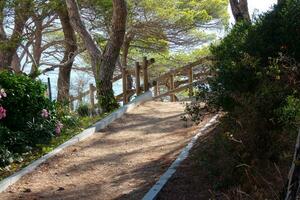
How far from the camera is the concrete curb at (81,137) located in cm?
676

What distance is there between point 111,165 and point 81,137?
6.03 feet

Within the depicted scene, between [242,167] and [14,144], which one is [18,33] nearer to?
[14,144]

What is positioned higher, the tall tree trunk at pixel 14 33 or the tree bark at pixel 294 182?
the tall tree trunk at pixel 14 33

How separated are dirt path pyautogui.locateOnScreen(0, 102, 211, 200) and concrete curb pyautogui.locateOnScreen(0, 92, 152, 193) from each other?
0.27 feet

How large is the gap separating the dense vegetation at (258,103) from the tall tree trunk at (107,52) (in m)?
6.37

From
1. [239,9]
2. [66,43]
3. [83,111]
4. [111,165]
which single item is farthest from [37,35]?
[111,165]

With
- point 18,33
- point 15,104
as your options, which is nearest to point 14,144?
point 15,104

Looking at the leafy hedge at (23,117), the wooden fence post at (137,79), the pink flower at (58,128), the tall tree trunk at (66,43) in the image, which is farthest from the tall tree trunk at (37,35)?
the leafy hedge at (23,117)

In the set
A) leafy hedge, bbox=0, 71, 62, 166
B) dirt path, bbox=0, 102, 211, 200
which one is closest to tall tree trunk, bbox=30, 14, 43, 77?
dirt path, bbox=0, 102, 211, 200

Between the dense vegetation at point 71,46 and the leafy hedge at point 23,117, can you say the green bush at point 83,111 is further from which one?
the leafy hedge at point 23,117

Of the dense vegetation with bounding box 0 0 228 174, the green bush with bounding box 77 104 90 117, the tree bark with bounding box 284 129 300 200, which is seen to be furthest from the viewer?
the green bush with bounding box 77 104 90 117

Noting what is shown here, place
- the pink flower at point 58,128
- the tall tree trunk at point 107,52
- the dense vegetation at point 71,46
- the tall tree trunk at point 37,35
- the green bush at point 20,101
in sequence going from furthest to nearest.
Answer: the tall tree trunk at point 37,35
the tall tree trunk at point 107,52
the pink flower at point 58,128
the dense vegetation at point 71,46
the green bush at point 20,101

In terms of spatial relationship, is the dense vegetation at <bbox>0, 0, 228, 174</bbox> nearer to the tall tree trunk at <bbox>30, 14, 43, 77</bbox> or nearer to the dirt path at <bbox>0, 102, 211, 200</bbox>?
the tall tree trunk at <bbox>30, 14, 43, 77</bbox>

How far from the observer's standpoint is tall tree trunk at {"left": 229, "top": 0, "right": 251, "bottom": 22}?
9.77 m
